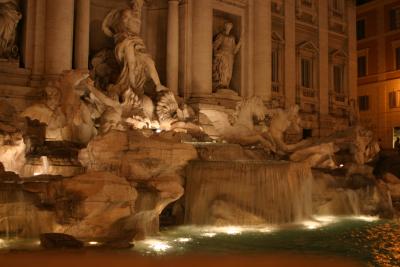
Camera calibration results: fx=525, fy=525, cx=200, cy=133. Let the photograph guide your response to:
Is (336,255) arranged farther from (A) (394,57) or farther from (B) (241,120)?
(A) (394,57)

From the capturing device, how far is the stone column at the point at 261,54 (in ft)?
60.0

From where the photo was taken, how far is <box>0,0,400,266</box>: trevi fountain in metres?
7.48

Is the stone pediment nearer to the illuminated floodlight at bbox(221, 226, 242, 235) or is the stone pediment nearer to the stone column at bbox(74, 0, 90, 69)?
the stone column at bbox(74, 0, 90, 69)

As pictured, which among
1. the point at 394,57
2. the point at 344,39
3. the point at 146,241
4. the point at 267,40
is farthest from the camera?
the point at 394,57

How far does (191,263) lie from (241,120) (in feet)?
27.3

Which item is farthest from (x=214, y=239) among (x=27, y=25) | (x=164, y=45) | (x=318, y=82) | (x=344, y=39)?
(x=344, y=39)

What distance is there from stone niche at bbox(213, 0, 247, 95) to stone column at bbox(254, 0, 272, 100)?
0.56m

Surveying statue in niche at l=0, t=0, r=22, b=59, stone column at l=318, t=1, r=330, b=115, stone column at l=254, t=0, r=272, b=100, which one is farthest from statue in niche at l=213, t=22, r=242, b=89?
statue in niche at l=0, t=0, r=22, b=59

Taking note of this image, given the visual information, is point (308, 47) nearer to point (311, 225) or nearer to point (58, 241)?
Result: point (311, 225)

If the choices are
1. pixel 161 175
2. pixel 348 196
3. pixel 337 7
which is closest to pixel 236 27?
pixel 337 7

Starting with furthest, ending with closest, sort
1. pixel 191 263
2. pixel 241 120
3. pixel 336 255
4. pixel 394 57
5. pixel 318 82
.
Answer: pixel 394 57 → pixel 318 82 → pixel 241 120 → pixel 336 255 → pixel 191 263

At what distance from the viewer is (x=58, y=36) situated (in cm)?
1322

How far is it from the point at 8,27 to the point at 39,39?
0.79m

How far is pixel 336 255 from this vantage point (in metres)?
7.12
